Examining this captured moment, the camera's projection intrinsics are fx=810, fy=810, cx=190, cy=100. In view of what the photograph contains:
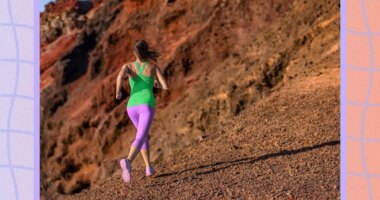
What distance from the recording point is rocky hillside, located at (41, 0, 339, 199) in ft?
35.4

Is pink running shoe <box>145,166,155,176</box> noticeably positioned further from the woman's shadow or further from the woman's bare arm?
the woman's bare arm

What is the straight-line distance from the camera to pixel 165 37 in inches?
506

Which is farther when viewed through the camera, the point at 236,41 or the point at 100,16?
the point at 100,16

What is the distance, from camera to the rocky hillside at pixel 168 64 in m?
10.8

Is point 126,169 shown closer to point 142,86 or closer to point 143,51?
point 142,86

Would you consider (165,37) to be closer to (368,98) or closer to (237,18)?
(237,18)

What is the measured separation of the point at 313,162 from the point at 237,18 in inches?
241

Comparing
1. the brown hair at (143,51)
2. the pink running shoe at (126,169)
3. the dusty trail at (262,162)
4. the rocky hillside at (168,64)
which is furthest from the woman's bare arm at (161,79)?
the rocky hillside at (168,64)

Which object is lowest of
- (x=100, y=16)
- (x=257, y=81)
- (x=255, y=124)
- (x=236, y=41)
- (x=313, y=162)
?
(x=313, y=162)

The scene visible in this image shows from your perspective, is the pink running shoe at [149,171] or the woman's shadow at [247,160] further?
the woman's shadow at [247,160]

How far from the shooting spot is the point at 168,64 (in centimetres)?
1275

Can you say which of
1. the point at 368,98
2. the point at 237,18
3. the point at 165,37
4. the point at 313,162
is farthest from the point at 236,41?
the point at 368,98
